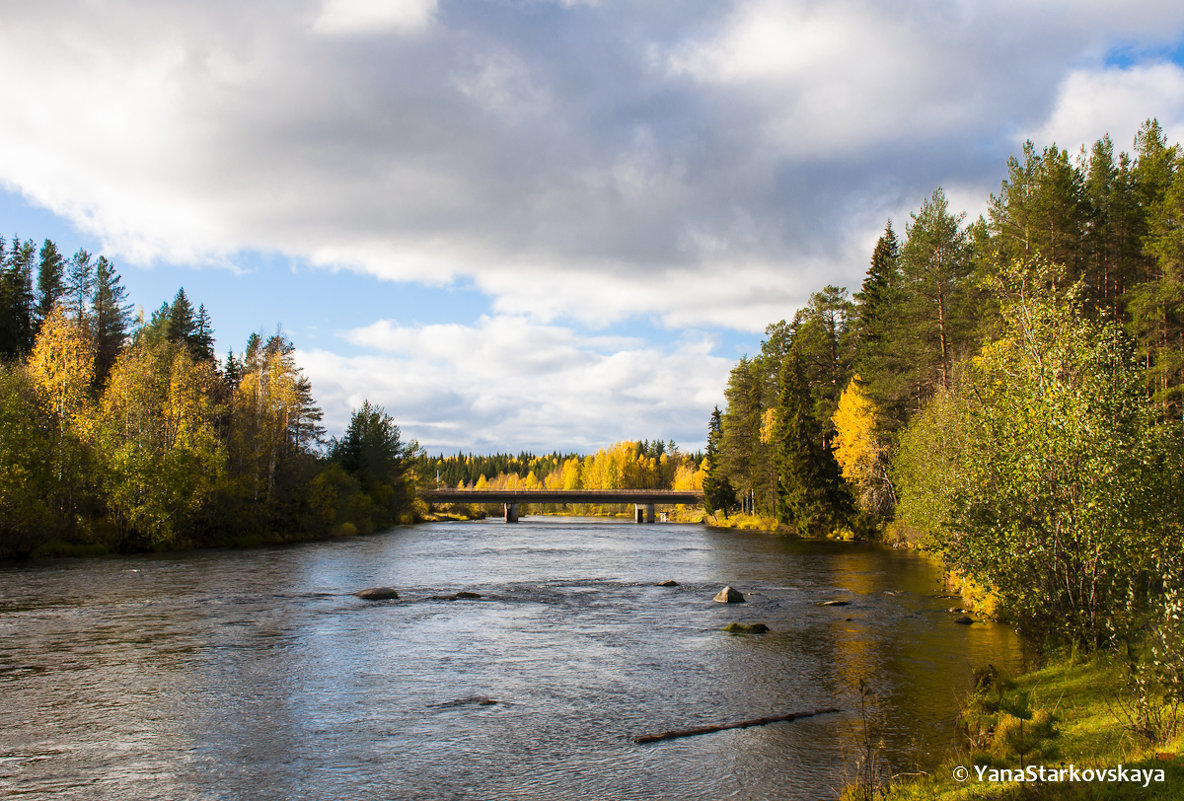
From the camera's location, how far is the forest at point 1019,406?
16.8 metres

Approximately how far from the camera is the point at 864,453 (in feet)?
215

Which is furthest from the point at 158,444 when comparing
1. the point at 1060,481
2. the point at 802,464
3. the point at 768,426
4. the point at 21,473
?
the point at 768,426

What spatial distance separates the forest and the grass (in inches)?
54.8

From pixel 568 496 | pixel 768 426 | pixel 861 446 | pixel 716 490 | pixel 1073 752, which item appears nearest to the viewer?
pixel 1073 752

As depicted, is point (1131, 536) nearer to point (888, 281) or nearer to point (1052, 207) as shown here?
point (1052, 207)

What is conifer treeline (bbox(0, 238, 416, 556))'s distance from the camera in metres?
48.4

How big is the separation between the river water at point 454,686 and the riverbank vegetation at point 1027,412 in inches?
152

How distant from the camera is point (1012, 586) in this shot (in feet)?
62.3

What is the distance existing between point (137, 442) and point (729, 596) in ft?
147

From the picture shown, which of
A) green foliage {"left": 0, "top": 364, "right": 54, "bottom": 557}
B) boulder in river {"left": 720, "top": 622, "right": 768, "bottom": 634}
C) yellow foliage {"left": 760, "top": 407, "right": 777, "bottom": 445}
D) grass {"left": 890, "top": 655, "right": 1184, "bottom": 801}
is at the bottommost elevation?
boulder in river {"left": 720, "top": 622, "right": 768, "bottom": 634}
